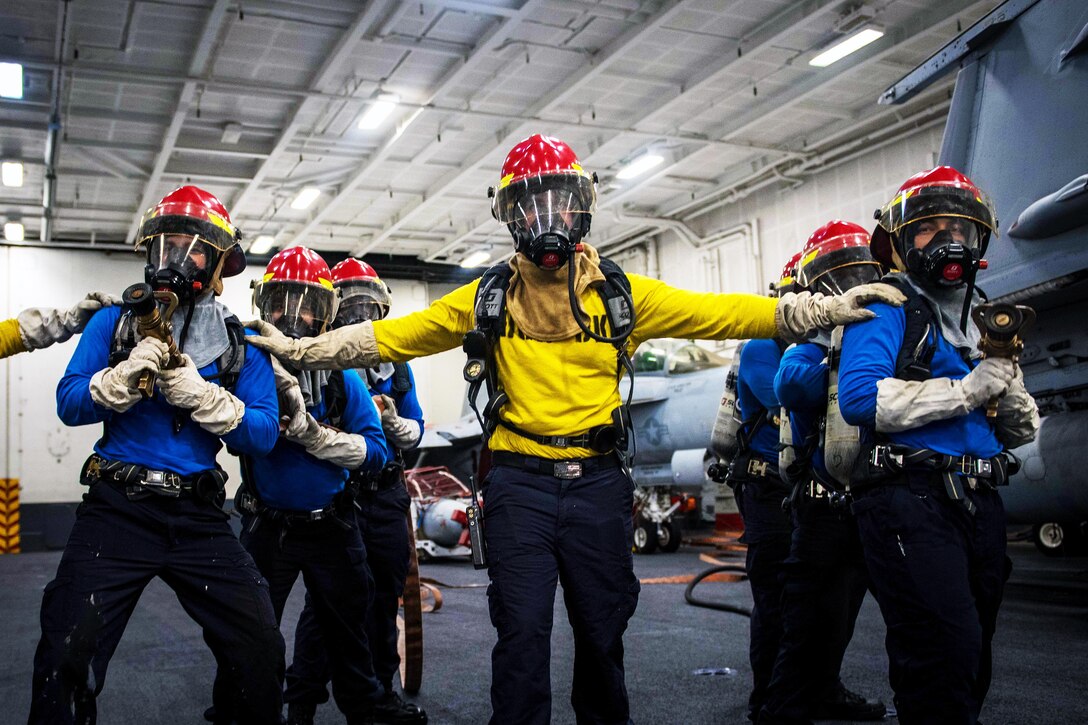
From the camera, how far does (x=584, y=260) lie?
3252mm

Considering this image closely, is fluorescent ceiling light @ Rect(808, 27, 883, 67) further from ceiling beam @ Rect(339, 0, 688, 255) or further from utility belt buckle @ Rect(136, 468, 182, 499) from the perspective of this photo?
utility belt buckle @ Rect(136, 468, 182, 499)

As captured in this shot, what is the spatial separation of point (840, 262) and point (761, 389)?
0.66 m

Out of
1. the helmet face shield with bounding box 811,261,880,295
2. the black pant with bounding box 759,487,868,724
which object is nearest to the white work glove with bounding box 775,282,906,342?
the black pant with bounding box 759,487,868,724

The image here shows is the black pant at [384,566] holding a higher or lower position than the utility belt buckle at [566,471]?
lower

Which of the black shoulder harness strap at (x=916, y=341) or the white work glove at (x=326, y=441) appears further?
the white work glove at (x=326, y=441)

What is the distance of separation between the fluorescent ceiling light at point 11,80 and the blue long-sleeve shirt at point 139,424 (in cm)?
1135

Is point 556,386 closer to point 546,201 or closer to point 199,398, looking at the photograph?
point 546,201

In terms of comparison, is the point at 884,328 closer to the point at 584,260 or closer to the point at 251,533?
the point at 584,260

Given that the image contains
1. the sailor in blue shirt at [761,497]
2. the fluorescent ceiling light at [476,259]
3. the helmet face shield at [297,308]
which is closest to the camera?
the sailor in blue shirt at [761,497]

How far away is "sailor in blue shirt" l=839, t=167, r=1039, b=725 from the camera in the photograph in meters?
2.78

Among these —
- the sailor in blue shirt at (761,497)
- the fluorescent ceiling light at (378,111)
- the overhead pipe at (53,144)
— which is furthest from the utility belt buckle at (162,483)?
the fluorescent ceiling light at (378,111)

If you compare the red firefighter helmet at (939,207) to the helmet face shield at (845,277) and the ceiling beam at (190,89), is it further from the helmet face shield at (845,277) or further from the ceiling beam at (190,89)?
the ceiling beam at (190,89)

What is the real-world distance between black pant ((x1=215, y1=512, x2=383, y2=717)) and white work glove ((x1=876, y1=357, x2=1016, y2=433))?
2.34 meters

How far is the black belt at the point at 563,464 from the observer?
300cm
